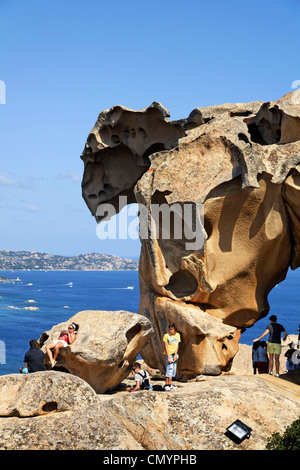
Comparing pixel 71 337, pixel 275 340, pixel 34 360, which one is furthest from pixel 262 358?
pixel 34 360

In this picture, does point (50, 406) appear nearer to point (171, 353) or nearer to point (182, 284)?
point (171, 353)

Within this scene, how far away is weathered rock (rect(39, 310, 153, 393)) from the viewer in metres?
12.5

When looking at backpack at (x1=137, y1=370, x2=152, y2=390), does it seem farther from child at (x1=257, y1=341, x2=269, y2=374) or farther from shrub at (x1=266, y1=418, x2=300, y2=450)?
shrub at (x1=266, y1=418, x2=300, y2=450)

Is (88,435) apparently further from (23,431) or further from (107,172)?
(107,172)

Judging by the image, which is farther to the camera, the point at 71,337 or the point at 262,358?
the point at 262,358

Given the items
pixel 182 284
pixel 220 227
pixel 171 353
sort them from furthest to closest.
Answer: pixel 182 284
pixel 220 227
pixel 171 353

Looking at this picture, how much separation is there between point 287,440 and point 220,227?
8.13m

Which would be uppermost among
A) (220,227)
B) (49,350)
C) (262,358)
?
(220,227)

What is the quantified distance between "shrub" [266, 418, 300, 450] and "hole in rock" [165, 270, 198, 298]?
7.60 m

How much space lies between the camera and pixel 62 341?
12.4 metres

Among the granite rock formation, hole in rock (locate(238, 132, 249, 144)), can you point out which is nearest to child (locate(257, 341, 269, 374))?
the granite rock formation

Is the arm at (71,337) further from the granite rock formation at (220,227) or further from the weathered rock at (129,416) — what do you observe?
the weathered rock at (129,416)

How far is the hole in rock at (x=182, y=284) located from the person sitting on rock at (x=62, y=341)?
153 inches
